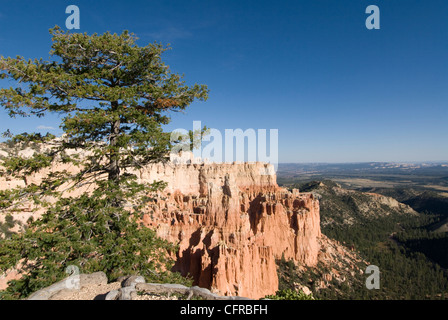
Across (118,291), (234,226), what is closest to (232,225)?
(234,226)

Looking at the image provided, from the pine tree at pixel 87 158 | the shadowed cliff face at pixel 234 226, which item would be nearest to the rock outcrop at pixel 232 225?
the shadowed cliff face at pixel 234 226

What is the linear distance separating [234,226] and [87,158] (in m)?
33.5

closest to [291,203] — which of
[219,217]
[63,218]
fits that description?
[219,217]

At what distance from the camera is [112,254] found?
7543mm

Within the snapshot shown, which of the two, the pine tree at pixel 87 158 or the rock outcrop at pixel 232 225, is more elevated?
the pine tree at pixel 87 158

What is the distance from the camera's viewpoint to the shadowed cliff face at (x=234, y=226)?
96.3ft

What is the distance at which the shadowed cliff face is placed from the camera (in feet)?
96.3

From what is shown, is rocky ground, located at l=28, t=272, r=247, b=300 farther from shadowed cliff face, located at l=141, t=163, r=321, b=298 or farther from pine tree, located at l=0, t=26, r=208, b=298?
shadowed cliff face, located at l=141, t=163, r=321, b=298

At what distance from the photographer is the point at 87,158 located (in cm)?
798

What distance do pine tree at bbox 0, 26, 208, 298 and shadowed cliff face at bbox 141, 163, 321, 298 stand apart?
35.4 feet

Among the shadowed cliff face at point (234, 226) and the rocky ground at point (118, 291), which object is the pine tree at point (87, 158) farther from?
the shadowed cliff face at point (234, 226)

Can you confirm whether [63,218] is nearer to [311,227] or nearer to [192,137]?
[192,137]

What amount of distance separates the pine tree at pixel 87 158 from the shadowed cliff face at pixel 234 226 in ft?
35.4

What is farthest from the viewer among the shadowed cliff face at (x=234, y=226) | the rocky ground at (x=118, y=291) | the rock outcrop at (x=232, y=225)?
the shadowed cliff face at (x=234, y=226)
